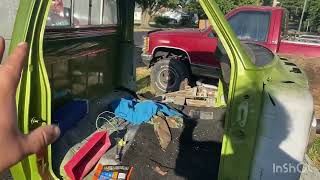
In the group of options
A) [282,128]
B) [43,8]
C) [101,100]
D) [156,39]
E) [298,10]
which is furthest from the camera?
[298,10]

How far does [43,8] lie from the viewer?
2.56 metres

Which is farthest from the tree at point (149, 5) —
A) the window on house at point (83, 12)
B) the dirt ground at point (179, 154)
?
the dirt ground at point (179, 154)

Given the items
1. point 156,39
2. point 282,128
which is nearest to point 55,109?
point 282,128

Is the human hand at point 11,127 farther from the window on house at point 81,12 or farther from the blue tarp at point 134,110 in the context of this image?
the blue tarp at point 134,110

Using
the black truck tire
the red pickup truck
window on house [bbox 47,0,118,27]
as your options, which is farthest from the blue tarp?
the black truck tire

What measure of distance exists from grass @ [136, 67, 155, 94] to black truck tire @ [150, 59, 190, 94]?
266mm

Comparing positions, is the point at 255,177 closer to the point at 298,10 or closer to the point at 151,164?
the point at 151,164

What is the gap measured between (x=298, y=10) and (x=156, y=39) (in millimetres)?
49050

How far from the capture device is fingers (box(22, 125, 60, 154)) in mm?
979

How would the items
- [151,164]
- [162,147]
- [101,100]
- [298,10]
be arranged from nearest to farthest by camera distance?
[151,164], [162,147], [101,100], [298,10]

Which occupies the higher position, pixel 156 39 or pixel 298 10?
pixel 298 10

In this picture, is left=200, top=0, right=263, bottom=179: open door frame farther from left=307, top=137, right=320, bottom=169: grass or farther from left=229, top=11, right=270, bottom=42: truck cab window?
left=229, top=11, right=270, bottom=42: truck cab window

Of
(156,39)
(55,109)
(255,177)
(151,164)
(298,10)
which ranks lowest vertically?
(151,164)

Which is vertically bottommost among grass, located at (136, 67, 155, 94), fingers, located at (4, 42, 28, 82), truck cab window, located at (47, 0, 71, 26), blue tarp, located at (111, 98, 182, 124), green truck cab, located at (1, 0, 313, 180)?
grass, located at (136, 67, 155, 94)
